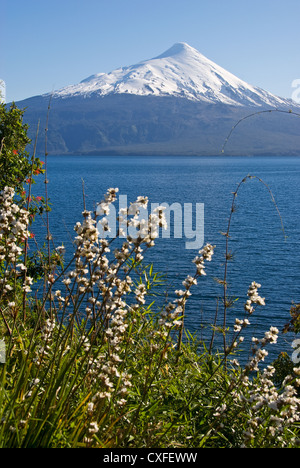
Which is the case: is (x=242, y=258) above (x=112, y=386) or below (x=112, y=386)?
below

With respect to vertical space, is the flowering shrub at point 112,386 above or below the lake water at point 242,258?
above

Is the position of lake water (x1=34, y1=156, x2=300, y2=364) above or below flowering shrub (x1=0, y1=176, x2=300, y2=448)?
below

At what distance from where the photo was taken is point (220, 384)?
4406 mm

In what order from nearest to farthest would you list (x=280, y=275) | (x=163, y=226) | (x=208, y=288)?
(x=163, y=226) → (x=208, y=288) → (x=280, y=275)

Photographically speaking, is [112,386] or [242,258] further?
[242,258]

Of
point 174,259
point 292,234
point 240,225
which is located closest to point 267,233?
point 292,234

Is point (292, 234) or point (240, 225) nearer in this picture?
point (292, 234)

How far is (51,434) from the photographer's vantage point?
2.85 metres

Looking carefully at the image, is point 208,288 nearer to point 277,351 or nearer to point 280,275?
point 280,275

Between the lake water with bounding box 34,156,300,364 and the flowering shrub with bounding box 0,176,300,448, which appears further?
the lake water with bounding box 34,156,300,364

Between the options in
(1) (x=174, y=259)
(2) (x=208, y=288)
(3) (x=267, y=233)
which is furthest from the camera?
(3) (x=267, y=233)
